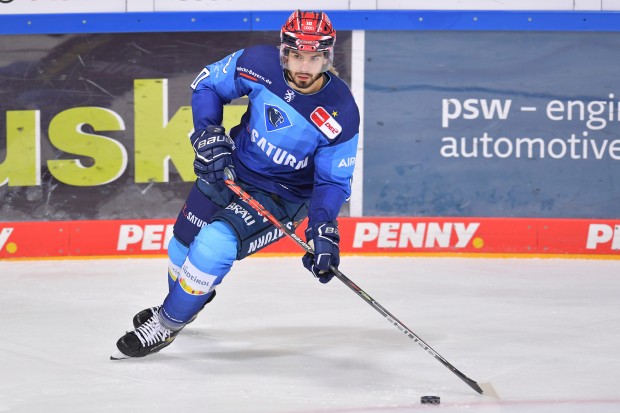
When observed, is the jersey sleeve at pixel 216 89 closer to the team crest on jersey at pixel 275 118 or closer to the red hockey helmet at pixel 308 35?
the team crest on jersey at pixel 275 118

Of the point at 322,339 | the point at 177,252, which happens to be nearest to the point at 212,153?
the point at 177,252

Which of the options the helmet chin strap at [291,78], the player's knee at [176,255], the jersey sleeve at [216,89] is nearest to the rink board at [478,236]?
the player's knee at [176,255]

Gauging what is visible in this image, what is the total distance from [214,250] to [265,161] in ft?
1.46

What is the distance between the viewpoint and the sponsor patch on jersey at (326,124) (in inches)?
153

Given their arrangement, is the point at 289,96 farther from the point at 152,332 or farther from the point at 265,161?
the point at 152,332

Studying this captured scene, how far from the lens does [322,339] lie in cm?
432

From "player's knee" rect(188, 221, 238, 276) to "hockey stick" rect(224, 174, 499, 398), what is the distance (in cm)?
16

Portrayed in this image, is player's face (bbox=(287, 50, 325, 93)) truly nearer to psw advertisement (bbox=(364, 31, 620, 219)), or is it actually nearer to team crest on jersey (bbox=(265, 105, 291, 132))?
team crest on jersey (bbox=(265, 105, 291, 132))

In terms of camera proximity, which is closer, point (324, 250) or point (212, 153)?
point (324, 250)

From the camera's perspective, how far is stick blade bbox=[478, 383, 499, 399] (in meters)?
3.55

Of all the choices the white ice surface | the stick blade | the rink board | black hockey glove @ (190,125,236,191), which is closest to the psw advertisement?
the rink board

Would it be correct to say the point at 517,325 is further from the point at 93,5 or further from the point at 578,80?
the point at 93,5

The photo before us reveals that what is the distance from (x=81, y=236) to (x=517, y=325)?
8.29ft

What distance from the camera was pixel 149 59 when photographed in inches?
240
